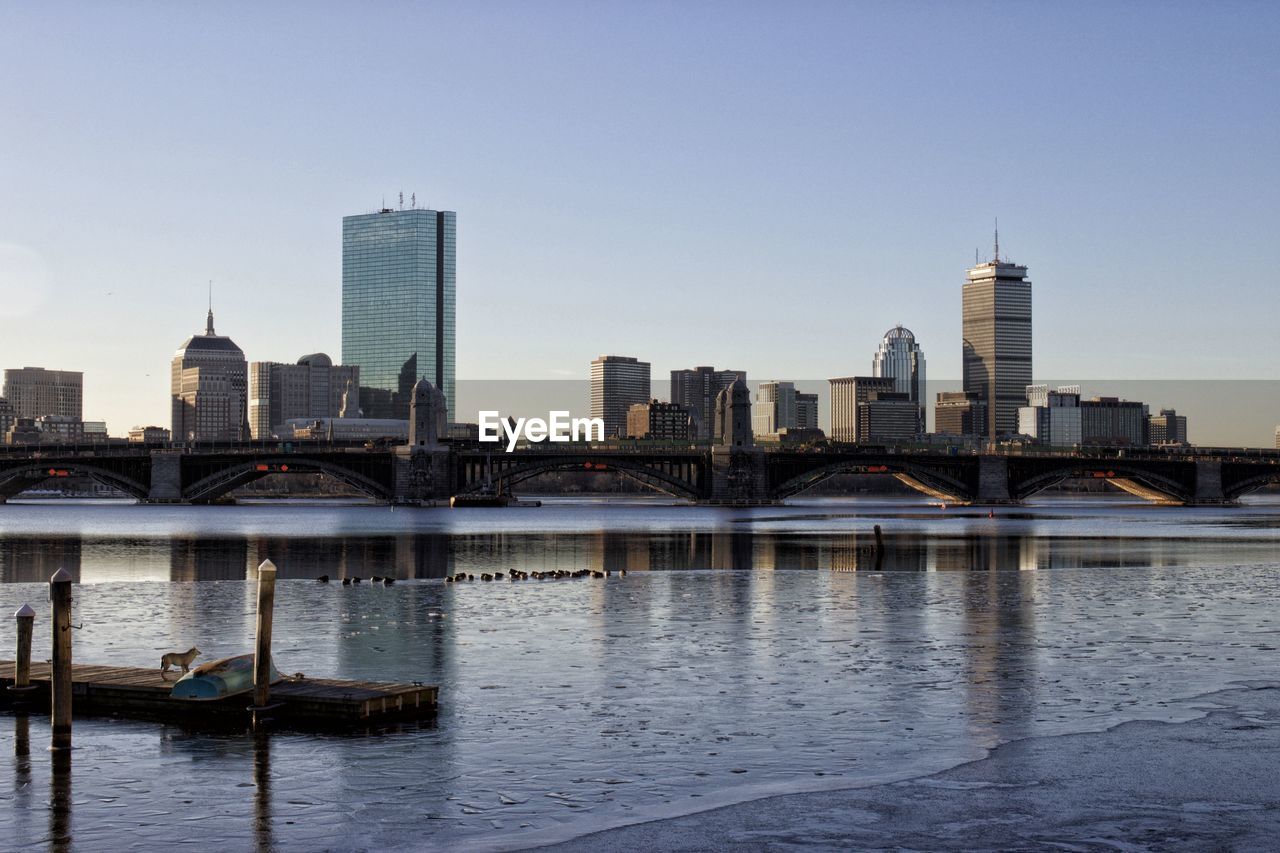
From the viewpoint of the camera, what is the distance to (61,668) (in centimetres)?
2642

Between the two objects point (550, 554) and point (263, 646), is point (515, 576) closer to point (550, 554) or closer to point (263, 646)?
point (550, 554)

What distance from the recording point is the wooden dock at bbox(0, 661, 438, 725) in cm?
2839

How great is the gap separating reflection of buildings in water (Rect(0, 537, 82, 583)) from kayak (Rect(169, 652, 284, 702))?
28.3 metres

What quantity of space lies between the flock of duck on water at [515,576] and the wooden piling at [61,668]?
36078mm

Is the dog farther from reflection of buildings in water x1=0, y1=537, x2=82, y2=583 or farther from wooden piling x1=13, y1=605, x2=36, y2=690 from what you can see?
reflection of buildings in water x1=0, y1=537, x2=82, y2=583

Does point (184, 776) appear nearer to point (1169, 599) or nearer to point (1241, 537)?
point (1169, 599)

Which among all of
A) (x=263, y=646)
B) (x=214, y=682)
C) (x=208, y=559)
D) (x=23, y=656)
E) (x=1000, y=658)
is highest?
(x=263, y=646)

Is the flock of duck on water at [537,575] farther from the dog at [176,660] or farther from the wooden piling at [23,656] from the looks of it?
the wooden piling at [23,656]

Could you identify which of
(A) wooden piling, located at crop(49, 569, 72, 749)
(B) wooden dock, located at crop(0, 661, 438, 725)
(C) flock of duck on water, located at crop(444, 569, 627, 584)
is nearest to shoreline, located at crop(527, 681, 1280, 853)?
(B) wooden dock, located at crop(0, 661, 438, 725)

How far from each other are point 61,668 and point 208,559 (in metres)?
59.7

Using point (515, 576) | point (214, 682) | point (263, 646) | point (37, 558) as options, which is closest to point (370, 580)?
point (515, 576)

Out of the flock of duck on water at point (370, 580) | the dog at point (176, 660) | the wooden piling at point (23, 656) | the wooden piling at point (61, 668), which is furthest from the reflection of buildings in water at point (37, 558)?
the wooden piling at point (61, 668)

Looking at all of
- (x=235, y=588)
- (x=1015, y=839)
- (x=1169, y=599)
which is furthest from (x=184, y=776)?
(x=1169, y=599)

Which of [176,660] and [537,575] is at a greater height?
[176,660]
